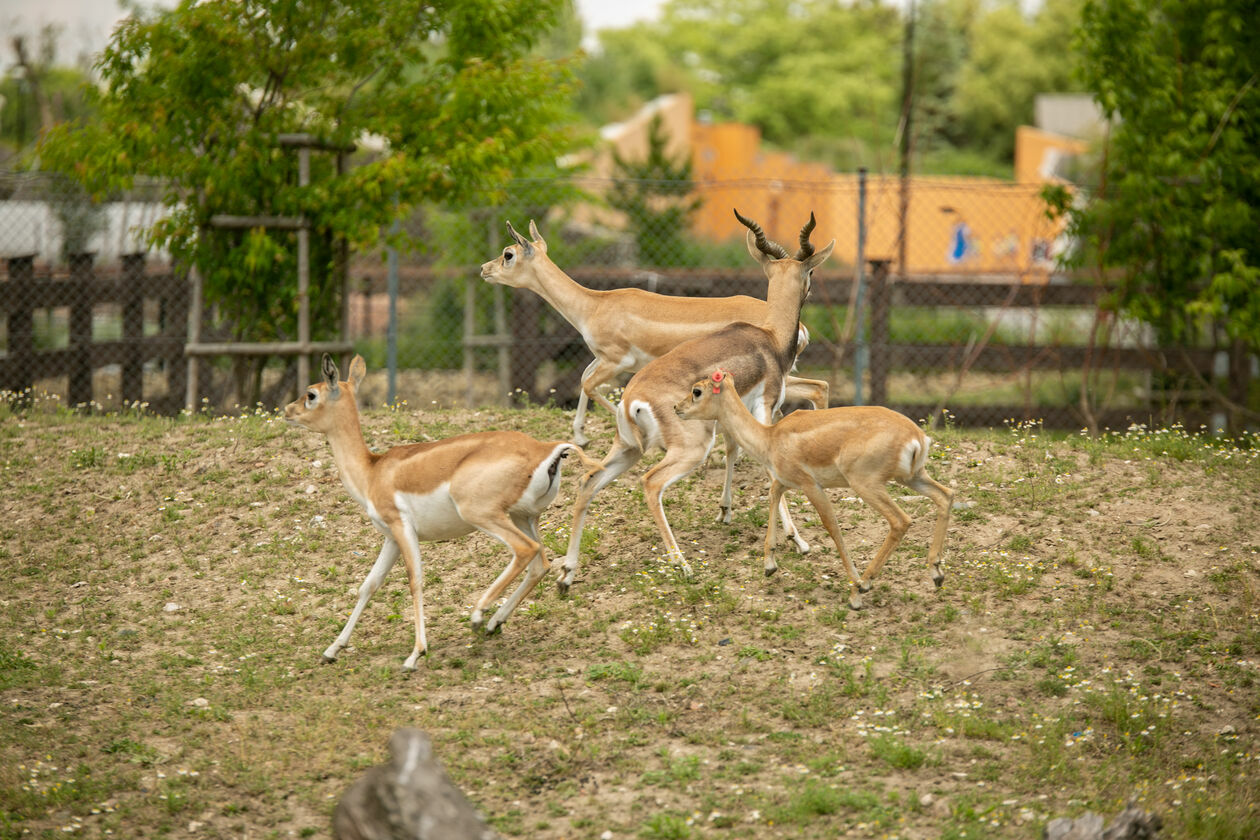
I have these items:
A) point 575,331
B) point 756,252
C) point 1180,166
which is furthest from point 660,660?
point 1180,166

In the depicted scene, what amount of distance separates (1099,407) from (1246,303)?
2269mm

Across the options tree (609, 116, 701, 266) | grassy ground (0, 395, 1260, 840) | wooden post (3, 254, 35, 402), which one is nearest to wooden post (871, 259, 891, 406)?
grassy ground (0, 395, 1260, 840)

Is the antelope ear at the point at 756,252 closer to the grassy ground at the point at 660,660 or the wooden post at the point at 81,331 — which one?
the grassy ground at the point at 660,660

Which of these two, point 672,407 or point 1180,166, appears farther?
point 1180,166

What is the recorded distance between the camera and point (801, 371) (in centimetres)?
1532

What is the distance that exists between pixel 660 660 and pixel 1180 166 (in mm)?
8351

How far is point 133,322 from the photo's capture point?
42.8 feet

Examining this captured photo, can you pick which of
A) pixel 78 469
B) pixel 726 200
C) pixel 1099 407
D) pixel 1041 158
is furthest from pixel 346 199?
pixel 1041 158

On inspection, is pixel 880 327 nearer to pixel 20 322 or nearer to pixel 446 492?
pixel 446 492

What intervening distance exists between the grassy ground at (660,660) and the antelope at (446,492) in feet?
1.44

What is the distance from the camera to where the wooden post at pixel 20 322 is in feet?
39.8

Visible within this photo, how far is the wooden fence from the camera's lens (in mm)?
12180

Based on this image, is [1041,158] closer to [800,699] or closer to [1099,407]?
[1099,407]

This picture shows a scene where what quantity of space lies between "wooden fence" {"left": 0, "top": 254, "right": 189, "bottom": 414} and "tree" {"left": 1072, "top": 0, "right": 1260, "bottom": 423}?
9.21m
